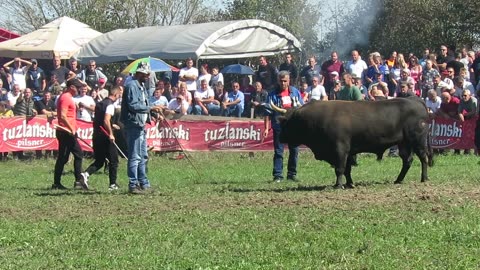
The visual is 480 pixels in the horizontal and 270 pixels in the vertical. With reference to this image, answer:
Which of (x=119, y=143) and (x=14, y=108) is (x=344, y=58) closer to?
(x=14, y=108)

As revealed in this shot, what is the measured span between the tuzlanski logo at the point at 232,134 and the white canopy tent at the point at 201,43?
20.2 ft

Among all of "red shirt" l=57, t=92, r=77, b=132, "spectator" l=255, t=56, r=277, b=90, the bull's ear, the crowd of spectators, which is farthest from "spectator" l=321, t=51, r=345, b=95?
"red shirt" l=57, t=92, r=77, b=132

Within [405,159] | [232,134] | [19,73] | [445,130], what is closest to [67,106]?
[405,159]

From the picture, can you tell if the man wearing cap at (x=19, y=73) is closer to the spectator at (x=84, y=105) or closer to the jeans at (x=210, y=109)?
the spectator at (x=84, y=105)

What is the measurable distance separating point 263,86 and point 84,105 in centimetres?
651

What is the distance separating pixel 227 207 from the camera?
42.7 feet

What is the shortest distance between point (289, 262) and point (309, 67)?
18.4 meters

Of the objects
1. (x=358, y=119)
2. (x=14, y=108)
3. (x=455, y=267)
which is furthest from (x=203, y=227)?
(x=14, y=108)

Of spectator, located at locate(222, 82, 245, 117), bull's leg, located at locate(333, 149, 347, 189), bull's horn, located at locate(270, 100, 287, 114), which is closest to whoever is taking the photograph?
bull's leg, located at locate(333, 149, 347, 189)

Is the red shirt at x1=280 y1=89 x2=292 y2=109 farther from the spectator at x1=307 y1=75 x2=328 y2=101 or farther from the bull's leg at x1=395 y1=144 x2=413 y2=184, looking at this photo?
the spectator at x1=307 y1=75 x2=328 y2=101

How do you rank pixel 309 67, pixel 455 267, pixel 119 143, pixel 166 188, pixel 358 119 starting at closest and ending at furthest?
1. pixel 455 267
2. pixel 358 119
3. pixel 166 188
4. pixel 119 143
5. pixel 309 67

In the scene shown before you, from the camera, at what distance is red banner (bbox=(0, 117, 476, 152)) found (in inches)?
926

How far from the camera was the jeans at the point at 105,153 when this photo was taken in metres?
16.3

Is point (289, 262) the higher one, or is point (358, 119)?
point (358, 119)
